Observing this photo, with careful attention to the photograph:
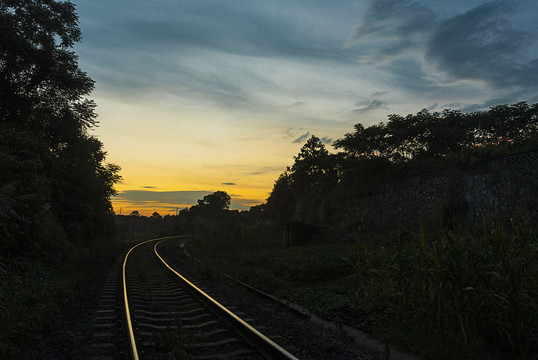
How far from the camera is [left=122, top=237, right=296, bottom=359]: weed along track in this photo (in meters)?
4.65

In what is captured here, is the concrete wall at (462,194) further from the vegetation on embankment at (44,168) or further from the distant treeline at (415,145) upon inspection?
the vegetation on embankment at (44,168)

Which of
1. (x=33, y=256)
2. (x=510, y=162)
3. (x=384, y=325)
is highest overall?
(x=510, y=162)

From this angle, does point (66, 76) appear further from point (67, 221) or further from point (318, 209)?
point (318, 209)

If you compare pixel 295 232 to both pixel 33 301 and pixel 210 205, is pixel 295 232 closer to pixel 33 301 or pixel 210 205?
pixel 33 301

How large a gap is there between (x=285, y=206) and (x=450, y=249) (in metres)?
42.0

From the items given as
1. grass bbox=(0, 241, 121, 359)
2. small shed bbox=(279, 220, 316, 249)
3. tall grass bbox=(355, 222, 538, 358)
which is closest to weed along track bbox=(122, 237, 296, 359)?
grass bbox=(0, 241, 121, 359)

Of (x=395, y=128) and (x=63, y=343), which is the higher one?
(x=395, y=128)

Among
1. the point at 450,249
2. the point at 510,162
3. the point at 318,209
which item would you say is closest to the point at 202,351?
the point at 450,249

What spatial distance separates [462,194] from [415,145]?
33.9 feet

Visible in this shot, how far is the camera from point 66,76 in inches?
764

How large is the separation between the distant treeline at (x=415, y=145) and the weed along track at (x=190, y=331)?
1717 cm

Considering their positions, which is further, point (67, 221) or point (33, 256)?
point (67, 221)

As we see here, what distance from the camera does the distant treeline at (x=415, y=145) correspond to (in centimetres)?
2308

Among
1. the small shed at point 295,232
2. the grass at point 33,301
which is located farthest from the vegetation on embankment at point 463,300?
the small shed at point 295,232
